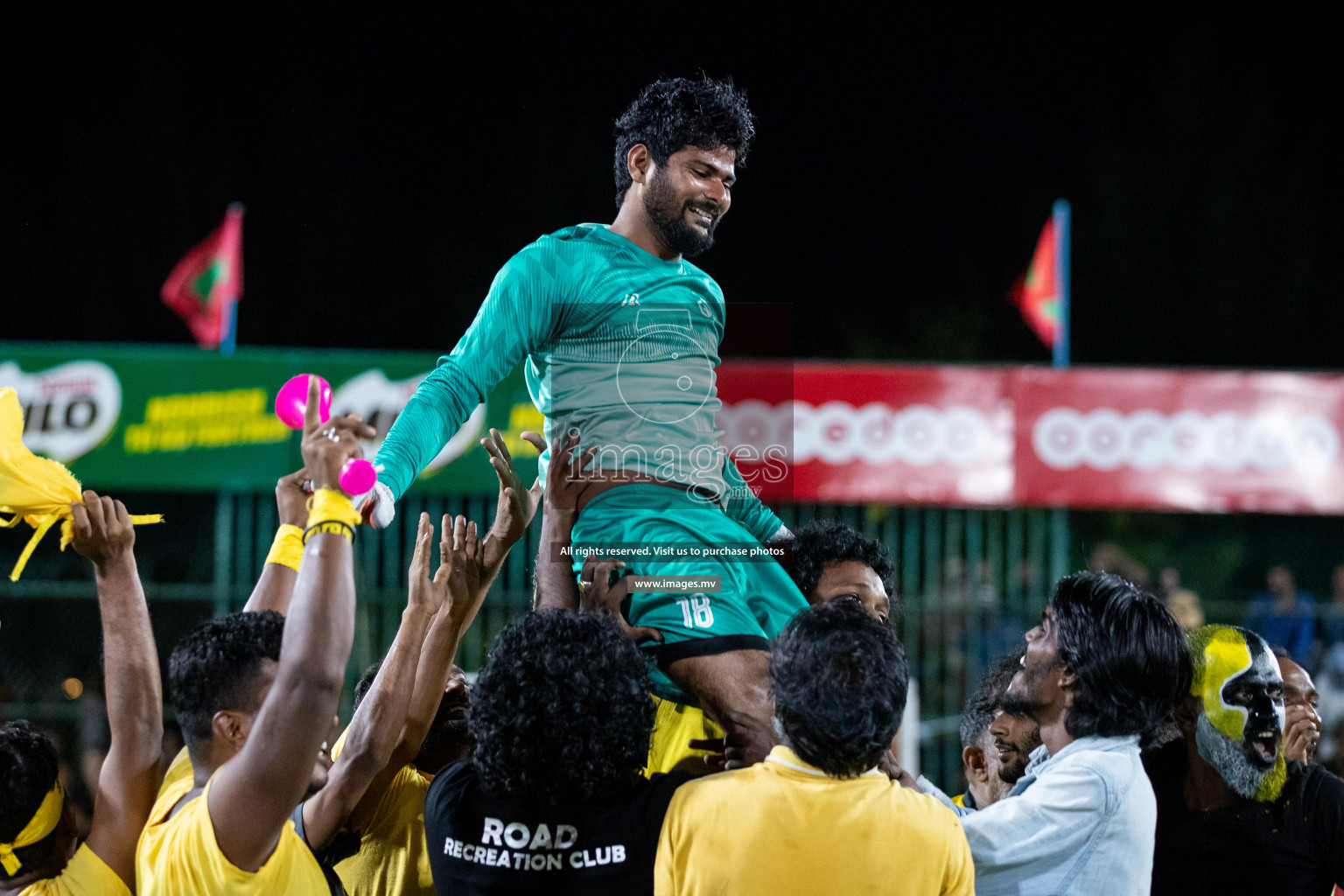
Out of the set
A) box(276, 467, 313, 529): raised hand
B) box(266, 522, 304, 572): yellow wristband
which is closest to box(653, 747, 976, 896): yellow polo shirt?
box(266, 522, 304, 572): yellow wristband

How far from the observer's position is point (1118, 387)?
33.5 feet

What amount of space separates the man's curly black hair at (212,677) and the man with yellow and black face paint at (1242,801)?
2557 millimetres

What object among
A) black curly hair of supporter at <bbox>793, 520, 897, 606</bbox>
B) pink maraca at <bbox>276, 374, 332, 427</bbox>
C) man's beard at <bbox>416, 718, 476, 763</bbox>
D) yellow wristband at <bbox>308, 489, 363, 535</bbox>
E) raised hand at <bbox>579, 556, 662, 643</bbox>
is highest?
pink maraca at <bbox>276, 374, 332, 427</bbox>

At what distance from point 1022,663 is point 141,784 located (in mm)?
2394

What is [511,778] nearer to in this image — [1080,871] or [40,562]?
[1080,871]

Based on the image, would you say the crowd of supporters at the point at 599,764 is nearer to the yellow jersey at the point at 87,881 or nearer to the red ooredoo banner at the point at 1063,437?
the yellow jersey at the point at 87,881

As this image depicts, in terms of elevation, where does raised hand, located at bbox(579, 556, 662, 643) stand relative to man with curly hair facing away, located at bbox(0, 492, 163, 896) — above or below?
above

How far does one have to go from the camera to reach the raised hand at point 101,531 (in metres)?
3.31

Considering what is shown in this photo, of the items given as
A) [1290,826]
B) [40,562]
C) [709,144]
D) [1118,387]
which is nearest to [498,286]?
[709,144]

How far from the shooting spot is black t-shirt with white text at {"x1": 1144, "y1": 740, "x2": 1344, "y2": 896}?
362 cm

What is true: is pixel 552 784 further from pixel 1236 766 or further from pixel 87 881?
pixel 1236 766

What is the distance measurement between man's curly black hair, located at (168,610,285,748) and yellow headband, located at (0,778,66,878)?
1.43 ft

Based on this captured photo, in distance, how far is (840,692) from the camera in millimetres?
2908

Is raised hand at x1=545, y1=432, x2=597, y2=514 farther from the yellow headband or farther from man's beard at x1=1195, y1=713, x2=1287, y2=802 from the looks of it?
man's beard at x1=1195, y1=713, x2=1287, y2=802
